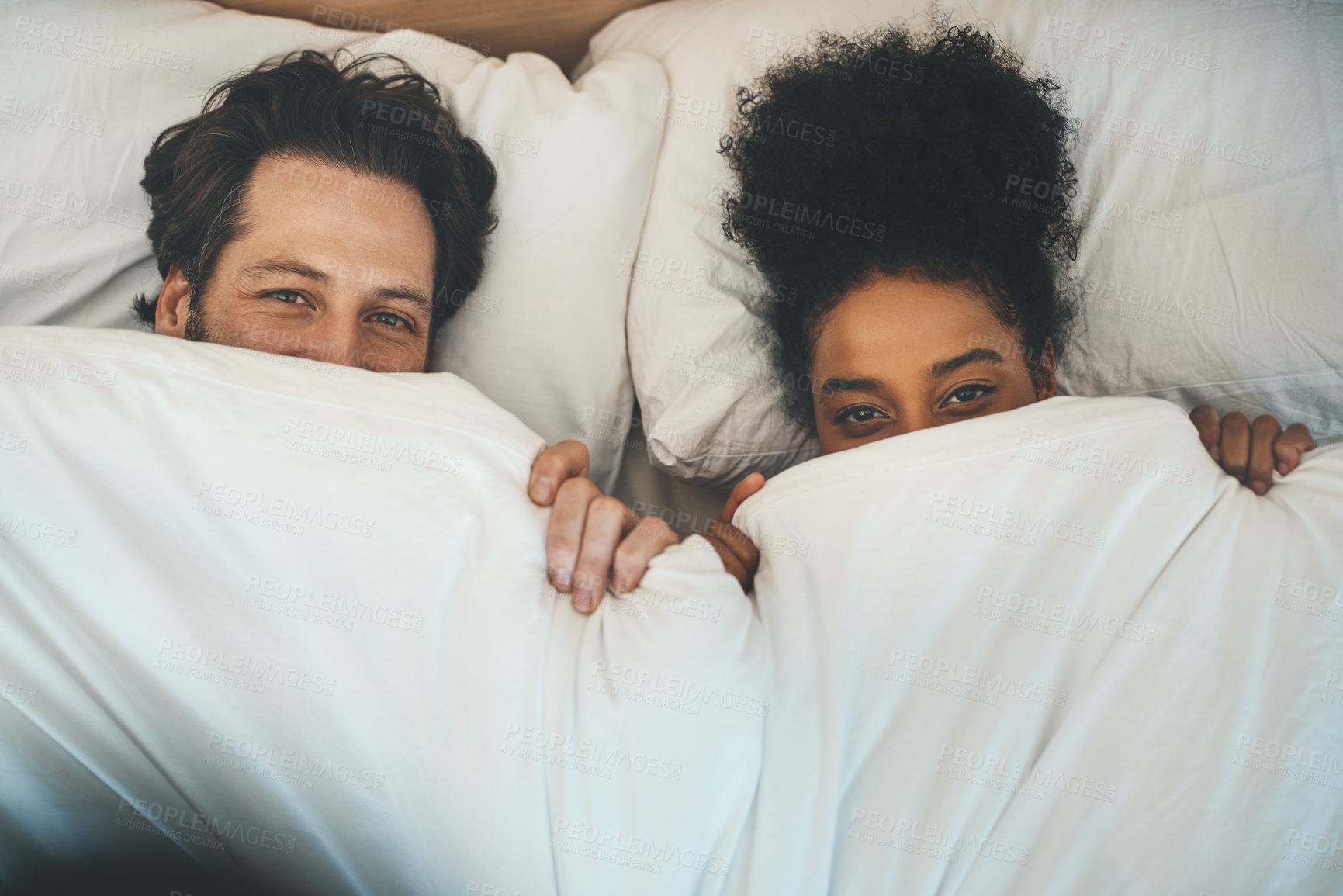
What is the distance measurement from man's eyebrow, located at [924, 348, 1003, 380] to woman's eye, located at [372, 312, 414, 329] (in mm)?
712

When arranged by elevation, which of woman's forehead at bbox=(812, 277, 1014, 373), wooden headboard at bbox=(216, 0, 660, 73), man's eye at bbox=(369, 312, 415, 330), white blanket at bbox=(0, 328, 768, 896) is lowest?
white blanket at bbox=(0, 328, 768, 896)

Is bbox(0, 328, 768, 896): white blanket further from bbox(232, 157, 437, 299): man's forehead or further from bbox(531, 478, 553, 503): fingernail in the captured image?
bbox(232, 157, 437, 299): man's forehead

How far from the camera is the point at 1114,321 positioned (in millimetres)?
1129

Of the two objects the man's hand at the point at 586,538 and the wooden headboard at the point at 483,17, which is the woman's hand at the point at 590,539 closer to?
the man's hand at the point at 586,538

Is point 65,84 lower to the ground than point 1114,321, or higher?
higher

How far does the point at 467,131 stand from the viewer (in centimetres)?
129

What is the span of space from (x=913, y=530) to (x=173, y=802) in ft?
2.65


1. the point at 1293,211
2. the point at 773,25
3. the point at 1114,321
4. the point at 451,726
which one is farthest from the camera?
the point at 773,25

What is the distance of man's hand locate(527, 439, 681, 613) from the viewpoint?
830mm

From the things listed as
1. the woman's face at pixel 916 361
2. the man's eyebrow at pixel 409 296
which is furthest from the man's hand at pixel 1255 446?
the man's eyebrow at pixel 409 296

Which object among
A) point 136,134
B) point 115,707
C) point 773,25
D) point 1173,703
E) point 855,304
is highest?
point 773,25

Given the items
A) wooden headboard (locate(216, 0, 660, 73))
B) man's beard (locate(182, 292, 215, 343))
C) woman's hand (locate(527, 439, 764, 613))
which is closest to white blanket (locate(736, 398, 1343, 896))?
woman's hand (locate(527, 439, 764, 613))

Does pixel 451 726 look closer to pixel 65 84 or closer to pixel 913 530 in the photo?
pixel 913 530

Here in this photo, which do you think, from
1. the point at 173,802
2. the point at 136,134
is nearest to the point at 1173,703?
the point at 173,802
